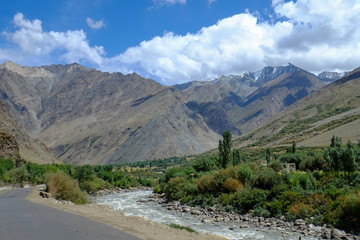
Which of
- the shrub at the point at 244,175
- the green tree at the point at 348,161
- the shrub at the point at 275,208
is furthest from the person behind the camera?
the shrub at the point at 244,175

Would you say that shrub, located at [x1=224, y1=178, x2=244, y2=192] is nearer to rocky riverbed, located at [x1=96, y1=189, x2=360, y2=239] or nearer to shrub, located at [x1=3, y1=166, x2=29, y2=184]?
rocky riverbed, located at [x1=96, y1=189, x2=360, y2=239]

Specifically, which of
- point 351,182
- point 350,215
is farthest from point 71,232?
point 351,182

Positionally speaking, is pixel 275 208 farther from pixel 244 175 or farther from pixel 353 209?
pixel 244 175

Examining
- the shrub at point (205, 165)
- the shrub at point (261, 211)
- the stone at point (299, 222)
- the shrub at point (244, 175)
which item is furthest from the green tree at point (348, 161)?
the shrub at point (205, 165)

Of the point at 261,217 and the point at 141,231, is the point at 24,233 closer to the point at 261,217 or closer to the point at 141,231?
the point at 141,231

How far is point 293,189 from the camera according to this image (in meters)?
37.7

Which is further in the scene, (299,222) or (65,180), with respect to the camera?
(65,180)

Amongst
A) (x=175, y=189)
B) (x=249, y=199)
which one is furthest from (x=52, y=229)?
(x=175, y=189)

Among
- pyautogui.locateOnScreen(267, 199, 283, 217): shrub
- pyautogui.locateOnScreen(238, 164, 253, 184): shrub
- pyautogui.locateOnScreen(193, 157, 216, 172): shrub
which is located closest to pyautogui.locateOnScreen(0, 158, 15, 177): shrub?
pyautogui.locateOnScreen(193, 157, 216, 172): shrub

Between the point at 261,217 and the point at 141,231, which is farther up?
the point at 141,231

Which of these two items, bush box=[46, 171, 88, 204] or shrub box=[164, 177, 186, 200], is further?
shrub box=[164, 177, 186, 200]

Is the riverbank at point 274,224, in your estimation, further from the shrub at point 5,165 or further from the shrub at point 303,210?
the shrub at point 5,165

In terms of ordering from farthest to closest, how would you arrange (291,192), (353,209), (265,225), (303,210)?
(291,192) < (303,210) < (265,225) < (353,209)

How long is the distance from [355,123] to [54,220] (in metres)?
146
